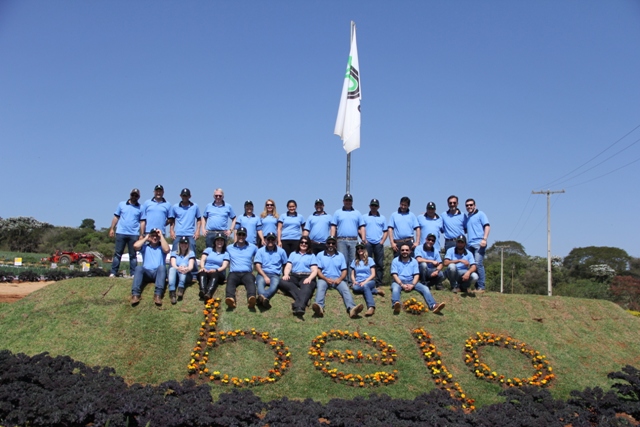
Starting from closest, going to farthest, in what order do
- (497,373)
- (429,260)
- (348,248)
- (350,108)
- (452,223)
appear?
(497,373)
(429,260)
(348,248)
(452,223)
(350,108)

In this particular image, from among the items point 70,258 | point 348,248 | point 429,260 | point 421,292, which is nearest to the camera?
point 421,292

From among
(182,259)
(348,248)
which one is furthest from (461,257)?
(182,259)

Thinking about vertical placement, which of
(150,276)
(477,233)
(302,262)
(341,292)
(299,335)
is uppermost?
(477,233)

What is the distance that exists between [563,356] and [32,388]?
8.59m

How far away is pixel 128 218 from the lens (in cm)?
1072

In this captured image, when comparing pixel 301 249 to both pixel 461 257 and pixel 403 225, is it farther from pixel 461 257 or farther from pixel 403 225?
pixel 461 257

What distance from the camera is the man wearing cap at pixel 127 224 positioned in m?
10.7

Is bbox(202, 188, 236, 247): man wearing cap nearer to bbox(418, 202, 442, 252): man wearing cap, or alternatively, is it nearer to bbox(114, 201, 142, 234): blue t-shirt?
bbox(114, 201, 142, 234): blue t-shirt

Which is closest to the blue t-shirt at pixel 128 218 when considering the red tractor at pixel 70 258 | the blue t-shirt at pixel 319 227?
the blue t-shirt at pixel 319 227

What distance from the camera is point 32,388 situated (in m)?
6.38

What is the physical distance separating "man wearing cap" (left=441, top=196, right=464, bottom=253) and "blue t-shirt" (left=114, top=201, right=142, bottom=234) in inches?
249

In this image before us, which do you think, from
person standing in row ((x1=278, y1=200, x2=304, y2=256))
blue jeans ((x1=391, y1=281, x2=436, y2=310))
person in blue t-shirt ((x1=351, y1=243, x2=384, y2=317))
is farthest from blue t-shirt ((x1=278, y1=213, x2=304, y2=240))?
blue jeans ((x1=391, y1=281, x2=436, y2=310))

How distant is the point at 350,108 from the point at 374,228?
4113 mm

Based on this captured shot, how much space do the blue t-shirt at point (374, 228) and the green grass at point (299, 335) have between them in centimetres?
128
